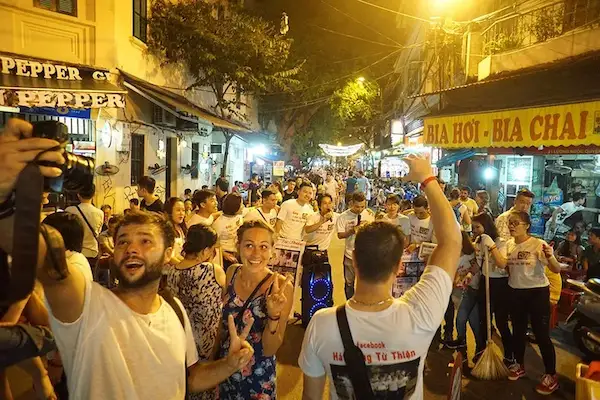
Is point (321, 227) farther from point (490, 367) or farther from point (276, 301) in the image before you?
point (276, 301)

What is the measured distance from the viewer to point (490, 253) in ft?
17.5

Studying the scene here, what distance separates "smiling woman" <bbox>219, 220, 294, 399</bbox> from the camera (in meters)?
2.76

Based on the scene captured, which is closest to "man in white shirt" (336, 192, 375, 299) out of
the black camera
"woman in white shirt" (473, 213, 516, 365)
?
"woman in white shirt" (473, 213, 516, 365)

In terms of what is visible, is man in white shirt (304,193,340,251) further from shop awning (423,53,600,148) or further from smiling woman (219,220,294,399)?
smiling woman (219,220,294,399)

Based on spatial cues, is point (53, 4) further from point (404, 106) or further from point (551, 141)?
point (404, 106)

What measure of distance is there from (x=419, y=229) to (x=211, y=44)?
951cm

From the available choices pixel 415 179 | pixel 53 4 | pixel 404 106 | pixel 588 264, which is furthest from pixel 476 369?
pixel 404 106

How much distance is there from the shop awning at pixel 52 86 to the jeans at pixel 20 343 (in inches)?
204

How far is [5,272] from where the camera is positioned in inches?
65.4

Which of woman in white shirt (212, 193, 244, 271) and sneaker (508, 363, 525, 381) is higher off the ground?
woman in white shirt (212, 193, 244, 271)

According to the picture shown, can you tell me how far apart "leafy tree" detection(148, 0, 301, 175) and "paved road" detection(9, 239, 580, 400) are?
31.7 ft

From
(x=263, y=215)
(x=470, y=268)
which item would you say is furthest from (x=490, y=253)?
(x=263, y=215)

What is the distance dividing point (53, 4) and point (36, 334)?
868cm

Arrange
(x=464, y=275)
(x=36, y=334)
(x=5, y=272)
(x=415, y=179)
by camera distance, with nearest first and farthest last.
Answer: (x=5, y=272) < (x=415, y=179) < (x=36, y=334) < (x=464, y=275)
